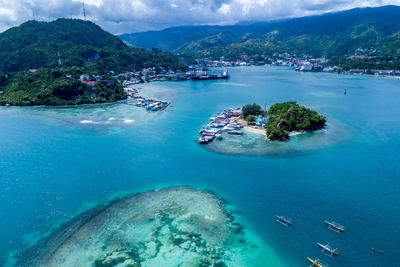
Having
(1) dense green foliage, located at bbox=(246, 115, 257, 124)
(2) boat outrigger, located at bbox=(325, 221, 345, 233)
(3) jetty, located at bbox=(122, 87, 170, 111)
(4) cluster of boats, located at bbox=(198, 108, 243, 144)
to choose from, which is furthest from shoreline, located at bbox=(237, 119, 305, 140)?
(3) jetty, located at bbox=(122, 87, 170, 111)

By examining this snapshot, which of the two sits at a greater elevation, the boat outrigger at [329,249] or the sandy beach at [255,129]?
the sandy beach at [255,129]

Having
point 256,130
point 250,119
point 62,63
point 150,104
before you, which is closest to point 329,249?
point 256,130

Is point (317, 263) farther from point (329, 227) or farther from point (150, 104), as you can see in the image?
point (150, 104)

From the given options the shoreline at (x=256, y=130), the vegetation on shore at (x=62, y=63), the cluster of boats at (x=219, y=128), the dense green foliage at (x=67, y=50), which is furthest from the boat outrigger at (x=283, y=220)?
the dense green foliage at (x=67, y=50)

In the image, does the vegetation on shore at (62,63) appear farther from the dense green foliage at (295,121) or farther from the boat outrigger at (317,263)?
the boat outrigger at (317,263)

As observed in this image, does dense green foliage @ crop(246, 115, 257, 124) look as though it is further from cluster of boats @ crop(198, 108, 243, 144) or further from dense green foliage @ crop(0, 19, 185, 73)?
dense green foliage @ crop(0, 19, 185, 73)

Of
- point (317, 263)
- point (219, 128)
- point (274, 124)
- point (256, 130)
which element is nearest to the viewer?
point (317, 263)

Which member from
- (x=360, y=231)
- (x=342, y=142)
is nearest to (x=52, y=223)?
(x=360, y=231)

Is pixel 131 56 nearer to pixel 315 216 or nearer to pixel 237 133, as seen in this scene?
pixel 237 133
